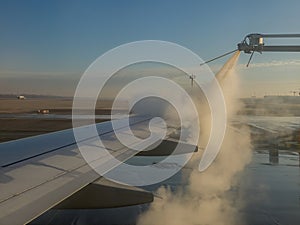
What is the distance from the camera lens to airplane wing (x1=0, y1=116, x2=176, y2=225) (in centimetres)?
292

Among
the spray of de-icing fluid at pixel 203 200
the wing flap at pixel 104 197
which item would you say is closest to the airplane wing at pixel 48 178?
the wing flap at pixel 104 197

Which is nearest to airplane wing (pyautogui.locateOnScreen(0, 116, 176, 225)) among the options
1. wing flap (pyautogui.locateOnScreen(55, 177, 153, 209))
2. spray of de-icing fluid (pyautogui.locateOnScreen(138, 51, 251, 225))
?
wing flap (pyautogui.locateOnScreen(55, 177, 153, 209))

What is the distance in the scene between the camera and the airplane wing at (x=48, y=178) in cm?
292

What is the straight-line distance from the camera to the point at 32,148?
5320 mm

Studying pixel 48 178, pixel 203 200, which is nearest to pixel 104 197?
pixel 48 178

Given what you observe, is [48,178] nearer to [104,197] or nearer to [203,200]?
[104,197]

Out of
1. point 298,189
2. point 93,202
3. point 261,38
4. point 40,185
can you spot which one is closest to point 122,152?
point 93,202

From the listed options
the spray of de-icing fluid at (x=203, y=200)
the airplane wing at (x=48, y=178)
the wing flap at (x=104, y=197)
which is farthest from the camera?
the spray of de-icing fluid at (x=203, y=200)

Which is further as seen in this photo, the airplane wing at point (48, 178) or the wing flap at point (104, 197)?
the wing flap at point (104, 197)

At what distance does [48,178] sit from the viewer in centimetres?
368

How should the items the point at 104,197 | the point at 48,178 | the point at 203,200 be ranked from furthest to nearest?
the point at 203,200, the point at 104,197, the point at 48,178

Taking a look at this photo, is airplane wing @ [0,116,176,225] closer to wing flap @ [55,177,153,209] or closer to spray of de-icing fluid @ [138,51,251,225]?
wing flap @ [55,177,153,209]

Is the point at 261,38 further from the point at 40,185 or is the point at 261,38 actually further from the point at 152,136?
the point at 40,185

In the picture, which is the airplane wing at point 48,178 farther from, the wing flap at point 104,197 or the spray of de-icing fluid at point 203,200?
the spray of de-icing fluid at point 203,200
